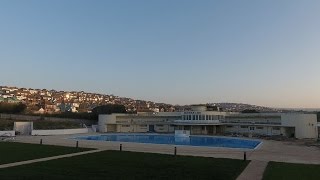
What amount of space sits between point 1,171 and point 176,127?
50.6 metres


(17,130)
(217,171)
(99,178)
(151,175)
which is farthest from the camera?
(17,130)

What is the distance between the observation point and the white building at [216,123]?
166 feet

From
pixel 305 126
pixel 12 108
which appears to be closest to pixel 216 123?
pixel 305 126

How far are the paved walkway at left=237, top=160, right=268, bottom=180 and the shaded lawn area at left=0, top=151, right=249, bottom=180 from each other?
0.37 meters

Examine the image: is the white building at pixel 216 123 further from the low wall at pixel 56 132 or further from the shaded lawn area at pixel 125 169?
the shaded lawn area at pixel 125 169

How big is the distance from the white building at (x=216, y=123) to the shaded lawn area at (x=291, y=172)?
30059 millimetres

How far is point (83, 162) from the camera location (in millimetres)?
22062

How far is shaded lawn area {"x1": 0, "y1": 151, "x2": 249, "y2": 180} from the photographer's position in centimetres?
1683

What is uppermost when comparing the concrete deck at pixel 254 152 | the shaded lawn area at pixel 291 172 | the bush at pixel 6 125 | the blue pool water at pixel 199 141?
the bush at pixel 6 125

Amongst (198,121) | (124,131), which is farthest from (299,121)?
(124,131)

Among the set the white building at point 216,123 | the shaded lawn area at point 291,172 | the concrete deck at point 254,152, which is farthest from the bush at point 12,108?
the shaded lawn area at point 291,172

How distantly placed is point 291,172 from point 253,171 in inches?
78.9

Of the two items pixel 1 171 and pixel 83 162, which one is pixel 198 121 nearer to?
pixel 83 162

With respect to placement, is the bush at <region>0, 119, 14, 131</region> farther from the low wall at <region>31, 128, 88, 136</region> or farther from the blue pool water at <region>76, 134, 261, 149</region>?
the blue pool water at <region>76, 134, 261, 149</region>
